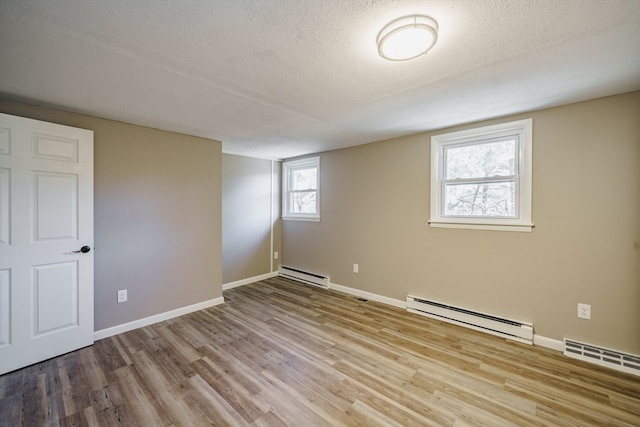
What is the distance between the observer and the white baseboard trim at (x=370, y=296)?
11.6 feet

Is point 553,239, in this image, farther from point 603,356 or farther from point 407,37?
point 407,37

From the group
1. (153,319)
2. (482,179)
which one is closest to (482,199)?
(482,179)

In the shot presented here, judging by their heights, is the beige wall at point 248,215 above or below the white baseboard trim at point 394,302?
above

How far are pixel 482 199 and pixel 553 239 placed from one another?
0.72 m

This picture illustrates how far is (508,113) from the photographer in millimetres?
2613

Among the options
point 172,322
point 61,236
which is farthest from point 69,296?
point 172,322

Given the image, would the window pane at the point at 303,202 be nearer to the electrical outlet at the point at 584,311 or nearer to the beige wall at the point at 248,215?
the beige wall at the point at 248,215

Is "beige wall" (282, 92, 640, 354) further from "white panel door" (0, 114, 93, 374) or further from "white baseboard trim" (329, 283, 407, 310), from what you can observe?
"white panel door" (0, 114, 93, 374)

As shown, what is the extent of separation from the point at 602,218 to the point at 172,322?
445 centimetres

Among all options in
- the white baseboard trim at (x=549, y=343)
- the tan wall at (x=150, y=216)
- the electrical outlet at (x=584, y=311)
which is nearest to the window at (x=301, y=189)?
the tan wall at (x=150, y=216)

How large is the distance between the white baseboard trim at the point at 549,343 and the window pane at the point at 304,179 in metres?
3.43

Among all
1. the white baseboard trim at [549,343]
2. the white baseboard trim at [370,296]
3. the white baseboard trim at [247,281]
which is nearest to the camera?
the white baseboard trim at [549,343]

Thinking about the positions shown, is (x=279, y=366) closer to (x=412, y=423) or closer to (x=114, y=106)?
(x=412, y=423)

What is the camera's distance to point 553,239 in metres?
2.48
